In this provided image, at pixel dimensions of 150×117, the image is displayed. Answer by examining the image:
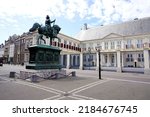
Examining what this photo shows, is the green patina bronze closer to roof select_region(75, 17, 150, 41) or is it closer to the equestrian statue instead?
the equestrian statue

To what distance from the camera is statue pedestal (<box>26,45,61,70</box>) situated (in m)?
11.0

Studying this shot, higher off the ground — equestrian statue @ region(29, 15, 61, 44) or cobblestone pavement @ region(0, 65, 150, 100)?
equestrian statue @ region(29, 15, 61, 44)

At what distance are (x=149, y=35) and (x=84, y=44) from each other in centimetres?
1694

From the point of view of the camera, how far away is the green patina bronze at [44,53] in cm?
1101

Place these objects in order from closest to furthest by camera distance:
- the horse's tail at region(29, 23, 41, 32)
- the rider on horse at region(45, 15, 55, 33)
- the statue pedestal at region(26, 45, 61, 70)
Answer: the statue pedestal at region(26, 45, 61, 70), the horse's tail at region(29, 23, 41, 32), the rider on horse at region(45, 15, 55, 33)

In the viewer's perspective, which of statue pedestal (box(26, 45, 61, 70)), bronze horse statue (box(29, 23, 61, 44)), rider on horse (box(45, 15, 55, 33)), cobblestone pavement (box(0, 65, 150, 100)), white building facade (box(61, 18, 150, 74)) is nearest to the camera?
cobblestone pavement (box(0, 65, 150, 100))

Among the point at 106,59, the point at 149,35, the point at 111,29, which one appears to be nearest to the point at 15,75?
the point at 106,59

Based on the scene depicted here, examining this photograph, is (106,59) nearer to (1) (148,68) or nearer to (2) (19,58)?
(1) (148,68)

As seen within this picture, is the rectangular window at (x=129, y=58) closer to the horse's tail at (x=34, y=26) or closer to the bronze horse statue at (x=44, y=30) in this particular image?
the bronze horse statue at (x=44, y=30)

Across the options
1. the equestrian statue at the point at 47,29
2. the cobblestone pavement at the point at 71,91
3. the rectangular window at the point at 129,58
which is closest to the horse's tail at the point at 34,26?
the equestrian statue at the point at 47,29

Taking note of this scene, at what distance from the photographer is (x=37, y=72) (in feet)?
33.5

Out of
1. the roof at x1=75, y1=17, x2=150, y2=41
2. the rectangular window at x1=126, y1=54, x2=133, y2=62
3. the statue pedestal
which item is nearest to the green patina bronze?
the statue pedestal

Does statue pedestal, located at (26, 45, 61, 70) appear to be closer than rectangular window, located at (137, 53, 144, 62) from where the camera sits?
Yes

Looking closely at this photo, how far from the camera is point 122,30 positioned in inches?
1264
